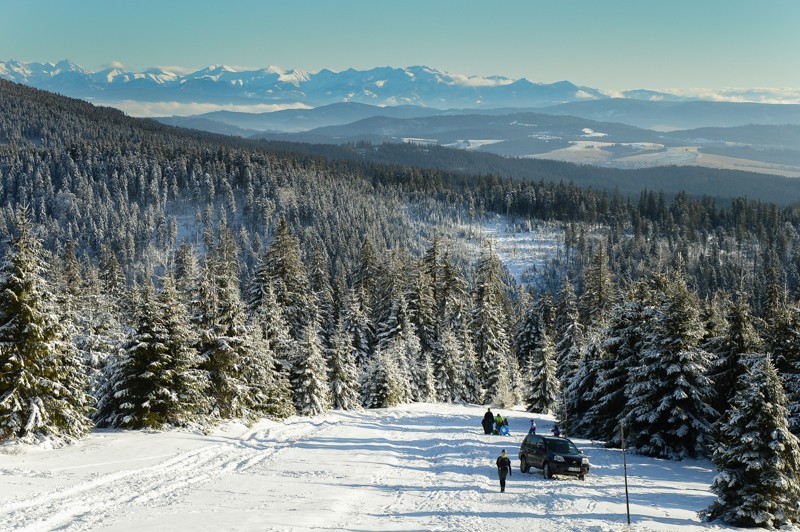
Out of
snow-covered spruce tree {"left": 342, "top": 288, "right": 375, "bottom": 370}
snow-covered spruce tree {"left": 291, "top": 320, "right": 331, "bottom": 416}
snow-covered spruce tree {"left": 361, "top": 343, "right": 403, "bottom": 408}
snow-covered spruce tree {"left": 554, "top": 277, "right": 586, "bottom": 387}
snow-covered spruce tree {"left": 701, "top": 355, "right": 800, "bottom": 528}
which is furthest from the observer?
snow-covered spruce tree {"left": 342, "top": 288, "right": 375, "bottom": 370}

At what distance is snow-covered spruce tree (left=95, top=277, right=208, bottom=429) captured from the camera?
88.7ft

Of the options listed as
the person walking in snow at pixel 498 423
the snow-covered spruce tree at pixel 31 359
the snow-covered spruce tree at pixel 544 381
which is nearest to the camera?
the snow-covered spruce tree at pixel 31 359

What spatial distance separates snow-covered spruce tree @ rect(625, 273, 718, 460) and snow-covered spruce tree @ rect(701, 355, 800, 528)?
31.3ft

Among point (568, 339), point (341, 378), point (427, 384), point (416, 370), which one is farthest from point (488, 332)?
point (341, 378)

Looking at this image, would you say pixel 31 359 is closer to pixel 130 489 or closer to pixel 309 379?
pixel 130 489

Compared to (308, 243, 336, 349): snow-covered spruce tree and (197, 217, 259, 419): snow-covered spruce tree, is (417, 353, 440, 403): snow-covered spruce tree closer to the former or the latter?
(308, 243, 336, 349): snow-covered spruce tree

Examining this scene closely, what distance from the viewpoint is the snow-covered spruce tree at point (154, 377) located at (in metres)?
27.0

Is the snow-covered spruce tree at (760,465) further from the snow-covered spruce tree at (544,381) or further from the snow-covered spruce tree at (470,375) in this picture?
the snow-covered spruce tree at (470,375)

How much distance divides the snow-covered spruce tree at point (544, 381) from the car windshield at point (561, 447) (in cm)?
2637

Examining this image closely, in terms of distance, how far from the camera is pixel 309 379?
1528 inches

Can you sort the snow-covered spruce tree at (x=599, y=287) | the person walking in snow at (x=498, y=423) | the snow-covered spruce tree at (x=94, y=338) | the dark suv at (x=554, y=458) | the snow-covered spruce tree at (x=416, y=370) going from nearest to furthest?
the dark suv at (x=554, y=458) < the person walking in snow at (x=498, y=423) < the snow-covered spruce tree at (x=94, y=338) < the snow-covered spruce tree at (x=416, y=370) < the snow-covered spruce tree at (x=599, y=287)

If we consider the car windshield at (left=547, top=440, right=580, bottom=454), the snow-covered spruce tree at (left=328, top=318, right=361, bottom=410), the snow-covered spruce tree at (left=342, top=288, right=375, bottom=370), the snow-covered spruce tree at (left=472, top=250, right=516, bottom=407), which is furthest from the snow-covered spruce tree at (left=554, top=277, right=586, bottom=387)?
the snow-covered spruce tree at (left=342, top=288, right=375, bottom=370)

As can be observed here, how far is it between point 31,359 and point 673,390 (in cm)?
2584

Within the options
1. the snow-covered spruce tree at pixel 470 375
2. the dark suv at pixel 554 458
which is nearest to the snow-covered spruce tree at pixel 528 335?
the snow-covered spruce tree at pixel 470 375
